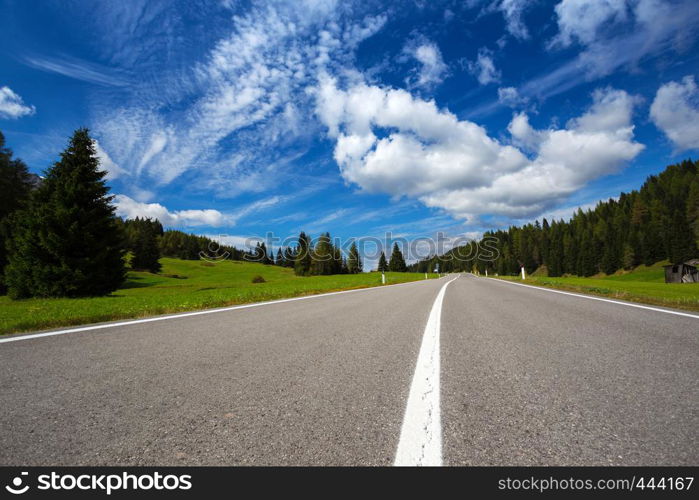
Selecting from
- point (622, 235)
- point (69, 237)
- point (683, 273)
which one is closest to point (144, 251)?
point (69, 237)

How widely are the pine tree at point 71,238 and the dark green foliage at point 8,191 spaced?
10766 mm

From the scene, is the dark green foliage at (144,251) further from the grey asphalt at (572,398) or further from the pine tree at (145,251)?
the grey asphalt at (572,398)

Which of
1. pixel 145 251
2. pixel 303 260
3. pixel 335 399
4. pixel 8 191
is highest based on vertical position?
pixel 8 191

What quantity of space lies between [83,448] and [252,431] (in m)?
0.89

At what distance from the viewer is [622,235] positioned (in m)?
82.0

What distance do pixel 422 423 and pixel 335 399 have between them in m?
0.72

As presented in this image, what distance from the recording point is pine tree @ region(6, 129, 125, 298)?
18.6 metres

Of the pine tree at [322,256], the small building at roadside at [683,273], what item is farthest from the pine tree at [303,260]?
the small building at roadside at [683,273]

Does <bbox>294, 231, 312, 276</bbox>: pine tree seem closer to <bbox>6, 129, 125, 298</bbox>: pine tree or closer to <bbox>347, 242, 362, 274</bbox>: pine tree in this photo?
<bbox>347, 242, 362, 274</bbox>: pine tree

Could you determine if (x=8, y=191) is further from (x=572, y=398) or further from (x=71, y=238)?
(x=572, y=398)

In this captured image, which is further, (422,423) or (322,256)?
(322,256)

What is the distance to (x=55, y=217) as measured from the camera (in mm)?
18781
